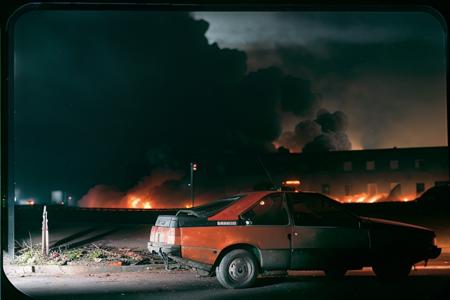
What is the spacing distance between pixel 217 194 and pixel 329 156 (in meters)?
11.1

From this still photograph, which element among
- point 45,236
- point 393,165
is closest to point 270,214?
point 45,236

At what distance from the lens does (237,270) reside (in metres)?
10.5

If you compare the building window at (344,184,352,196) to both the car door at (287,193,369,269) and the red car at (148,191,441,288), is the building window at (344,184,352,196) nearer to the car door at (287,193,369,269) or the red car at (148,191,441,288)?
the red car at (148,191,441,288)

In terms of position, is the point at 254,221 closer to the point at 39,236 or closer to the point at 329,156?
the point at 39,236

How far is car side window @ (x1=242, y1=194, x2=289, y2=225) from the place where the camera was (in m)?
10.7

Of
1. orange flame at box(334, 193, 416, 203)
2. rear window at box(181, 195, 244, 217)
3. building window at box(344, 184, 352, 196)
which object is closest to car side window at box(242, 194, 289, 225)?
rear window at box(181, 195, 244, 217)

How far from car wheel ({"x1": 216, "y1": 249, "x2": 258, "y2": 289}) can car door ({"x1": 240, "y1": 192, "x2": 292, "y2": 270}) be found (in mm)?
210

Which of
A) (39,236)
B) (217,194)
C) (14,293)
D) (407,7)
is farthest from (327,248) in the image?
(217,194)

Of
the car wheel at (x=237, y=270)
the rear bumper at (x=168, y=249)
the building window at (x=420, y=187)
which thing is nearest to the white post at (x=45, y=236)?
the rear bumper at (x=168, y=249)

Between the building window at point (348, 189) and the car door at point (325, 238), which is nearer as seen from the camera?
the car door at point (325, 238)

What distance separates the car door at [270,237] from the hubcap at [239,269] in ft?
0.94

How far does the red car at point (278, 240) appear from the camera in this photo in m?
10.5

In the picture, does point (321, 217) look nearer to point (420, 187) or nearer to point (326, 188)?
point (326, 188)

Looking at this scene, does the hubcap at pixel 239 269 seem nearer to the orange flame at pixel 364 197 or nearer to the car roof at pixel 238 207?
the car roof at pixel 238 207
